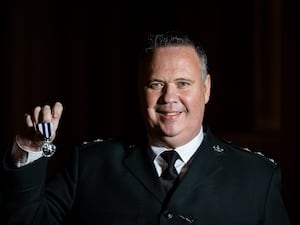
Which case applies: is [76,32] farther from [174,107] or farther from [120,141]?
[174,107]

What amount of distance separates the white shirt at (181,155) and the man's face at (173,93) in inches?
1.0

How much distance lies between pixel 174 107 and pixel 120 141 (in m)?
0.23

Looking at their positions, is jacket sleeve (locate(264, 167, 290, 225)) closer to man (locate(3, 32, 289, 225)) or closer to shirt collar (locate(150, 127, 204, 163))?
man (locate(3, 32, 289, 225))

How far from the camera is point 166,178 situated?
1346mm

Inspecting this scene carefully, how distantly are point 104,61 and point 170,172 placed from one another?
3.88 feet

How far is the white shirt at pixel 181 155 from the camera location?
1.36m

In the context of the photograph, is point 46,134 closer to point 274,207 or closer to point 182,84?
point 182,84

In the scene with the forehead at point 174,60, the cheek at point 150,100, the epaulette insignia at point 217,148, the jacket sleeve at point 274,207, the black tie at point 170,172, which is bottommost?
the jacket sleeve at point 274,207

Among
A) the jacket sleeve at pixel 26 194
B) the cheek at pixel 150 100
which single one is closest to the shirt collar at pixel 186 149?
the cheek at pixel 150 100

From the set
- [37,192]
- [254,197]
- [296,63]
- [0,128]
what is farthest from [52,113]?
[0,128]

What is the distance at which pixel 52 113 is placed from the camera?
118 centimetres

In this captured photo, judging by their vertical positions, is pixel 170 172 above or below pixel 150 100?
below

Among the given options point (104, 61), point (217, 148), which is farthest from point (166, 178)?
point (104, 61)

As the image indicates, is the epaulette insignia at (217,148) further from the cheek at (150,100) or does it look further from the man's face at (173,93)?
the cheek at (150,100)
